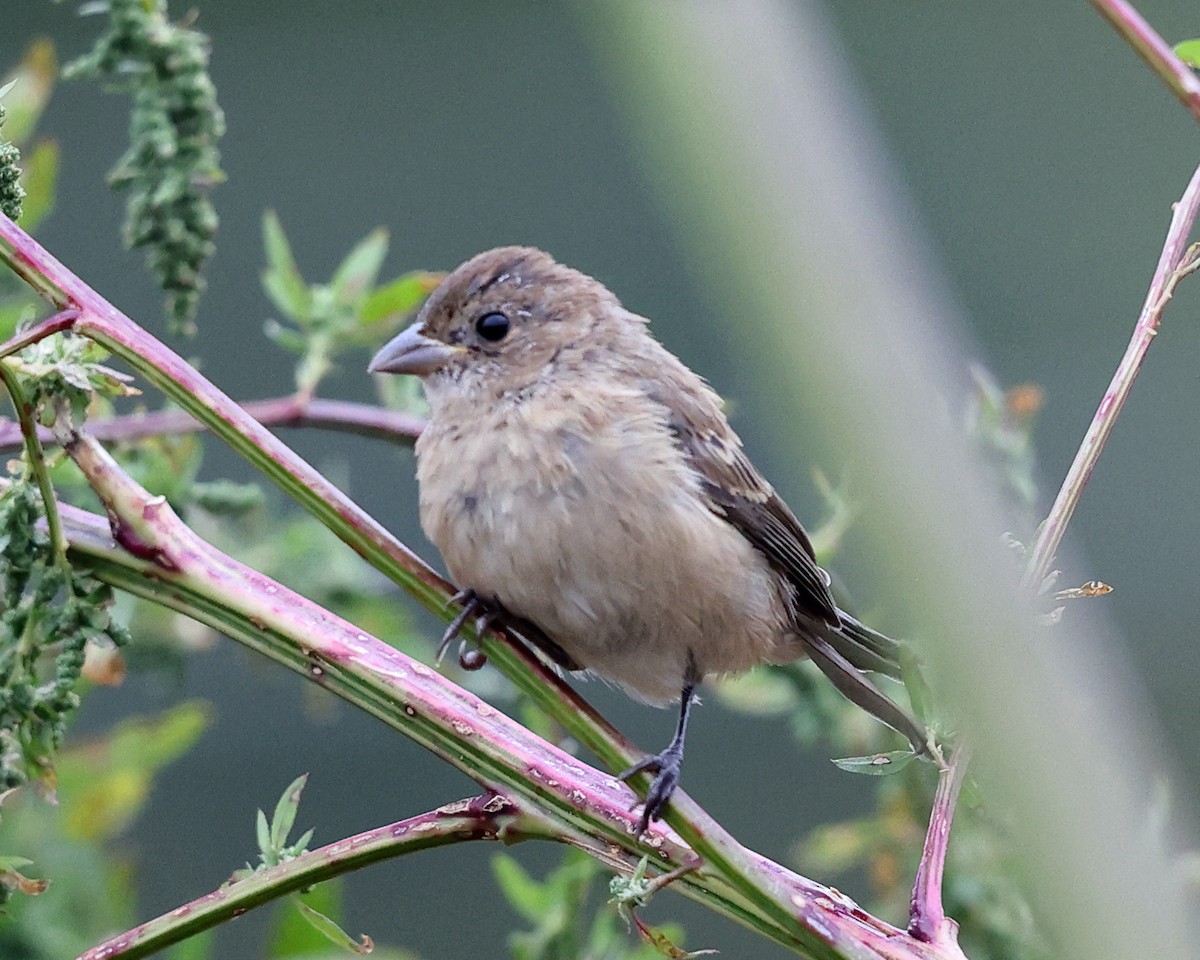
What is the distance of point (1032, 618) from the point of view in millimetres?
485

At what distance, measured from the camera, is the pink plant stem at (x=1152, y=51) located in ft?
6.04

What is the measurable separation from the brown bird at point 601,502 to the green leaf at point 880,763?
58 centimetres

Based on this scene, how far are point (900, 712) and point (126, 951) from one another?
148 cm

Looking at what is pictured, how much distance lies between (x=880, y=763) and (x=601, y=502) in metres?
1.02

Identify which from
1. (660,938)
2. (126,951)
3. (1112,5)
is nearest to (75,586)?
(126,951)

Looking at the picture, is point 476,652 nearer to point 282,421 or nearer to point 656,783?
point 282,421

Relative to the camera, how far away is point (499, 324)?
2977 millimetres

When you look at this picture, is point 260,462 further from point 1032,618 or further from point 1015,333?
point 1015,333

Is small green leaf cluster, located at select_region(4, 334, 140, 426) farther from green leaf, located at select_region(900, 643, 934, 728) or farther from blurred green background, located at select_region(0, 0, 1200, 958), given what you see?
blurred green background, located at select_region(0, 0, 1200, 958)

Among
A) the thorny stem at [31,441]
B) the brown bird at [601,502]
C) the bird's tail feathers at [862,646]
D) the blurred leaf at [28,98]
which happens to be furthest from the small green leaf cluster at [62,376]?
the bird's tail feathers at [862,646]

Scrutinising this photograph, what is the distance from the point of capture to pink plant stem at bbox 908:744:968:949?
1479 mm

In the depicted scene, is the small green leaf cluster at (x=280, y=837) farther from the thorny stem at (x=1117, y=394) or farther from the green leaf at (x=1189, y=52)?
the green leaf at (x=1189, y=52)

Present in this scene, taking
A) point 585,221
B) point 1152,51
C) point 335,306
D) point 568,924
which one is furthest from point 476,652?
point 585,221

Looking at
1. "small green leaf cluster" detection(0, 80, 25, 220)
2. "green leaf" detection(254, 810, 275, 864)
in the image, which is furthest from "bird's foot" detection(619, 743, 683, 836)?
"small green leaf cluster" detection(0, 80, 25, 220)
